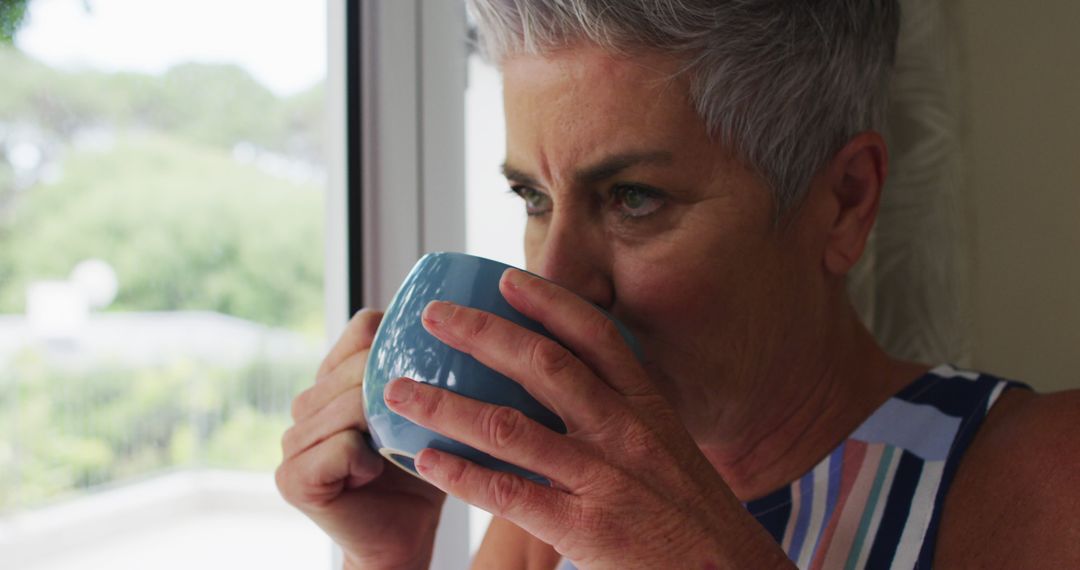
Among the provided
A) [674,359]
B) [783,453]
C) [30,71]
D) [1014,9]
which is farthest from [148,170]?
[1014,9]

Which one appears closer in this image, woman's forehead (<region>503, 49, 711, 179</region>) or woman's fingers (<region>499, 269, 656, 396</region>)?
woman's fingers (<region>499, 269, 656, 396</region>)

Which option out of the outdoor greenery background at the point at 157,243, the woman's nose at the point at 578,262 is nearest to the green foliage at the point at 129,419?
the outdoor greenery background at the point at 157,243

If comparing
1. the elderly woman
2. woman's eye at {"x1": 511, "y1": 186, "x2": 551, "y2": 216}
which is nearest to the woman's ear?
the elderly woman

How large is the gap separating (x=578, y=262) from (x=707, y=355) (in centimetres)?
17

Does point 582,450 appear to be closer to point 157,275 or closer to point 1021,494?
point 1021,494

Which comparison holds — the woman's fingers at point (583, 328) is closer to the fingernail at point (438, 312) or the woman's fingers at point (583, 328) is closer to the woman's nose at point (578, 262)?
the fingernail at point (438, 312)

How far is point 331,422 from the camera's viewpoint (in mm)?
982

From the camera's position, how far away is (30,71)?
972mm

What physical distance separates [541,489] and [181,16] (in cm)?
84

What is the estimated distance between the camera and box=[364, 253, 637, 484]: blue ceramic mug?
2.34 feet

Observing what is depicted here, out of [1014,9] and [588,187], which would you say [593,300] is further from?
[1014,9]

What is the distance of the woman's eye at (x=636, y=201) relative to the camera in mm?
907

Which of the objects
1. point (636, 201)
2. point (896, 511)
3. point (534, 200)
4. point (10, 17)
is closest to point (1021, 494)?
point (896, 511)

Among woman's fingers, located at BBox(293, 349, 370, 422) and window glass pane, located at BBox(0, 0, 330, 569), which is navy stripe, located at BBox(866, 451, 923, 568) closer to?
woman's fingers, located at BBox(293, 349, 370, 422)
